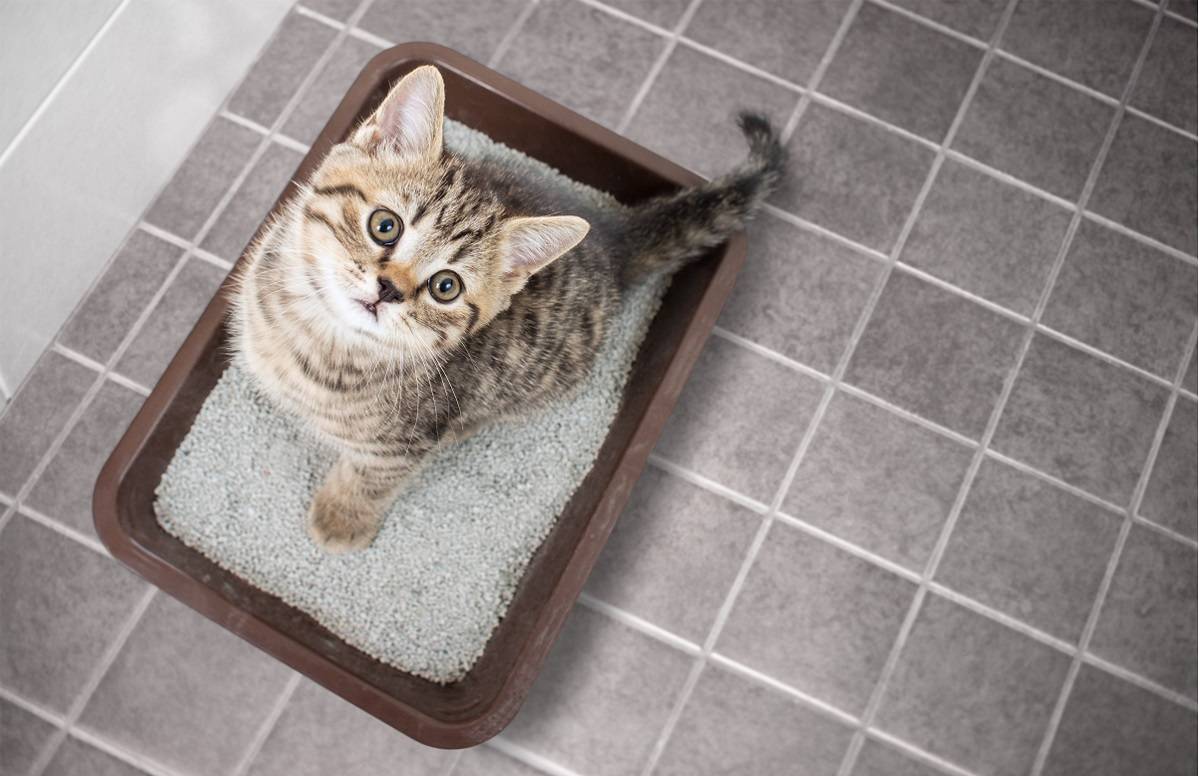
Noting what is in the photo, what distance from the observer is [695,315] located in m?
1.45

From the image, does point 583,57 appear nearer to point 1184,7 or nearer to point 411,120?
point 411,120

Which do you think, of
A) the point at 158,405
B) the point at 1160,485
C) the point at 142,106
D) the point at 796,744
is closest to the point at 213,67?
the point at 142,106

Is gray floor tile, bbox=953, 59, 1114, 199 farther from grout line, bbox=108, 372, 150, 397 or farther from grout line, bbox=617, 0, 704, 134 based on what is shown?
grout line, bbox=108, 372, 150, 397

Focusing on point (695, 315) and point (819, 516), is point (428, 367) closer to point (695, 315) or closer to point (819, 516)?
point (695, 315)

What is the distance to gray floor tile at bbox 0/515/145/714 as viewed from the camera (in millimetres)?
1399

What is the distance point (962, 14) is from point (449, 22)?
0.94 metres

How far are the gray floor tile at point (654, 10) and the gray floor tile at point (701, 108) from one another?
6 cm

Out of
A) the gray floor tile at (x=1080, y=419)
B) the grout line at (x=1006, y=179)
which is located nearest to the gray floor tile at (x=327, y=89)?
the grout line at (x=1006, y=179)

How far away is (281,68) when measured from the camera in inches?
66.5

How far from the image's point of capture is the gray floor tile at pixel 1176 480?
5.32ft

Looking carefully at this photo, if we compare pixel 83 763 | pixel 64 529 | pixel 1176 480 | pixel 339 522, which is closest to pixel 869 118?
pixel 1176 480

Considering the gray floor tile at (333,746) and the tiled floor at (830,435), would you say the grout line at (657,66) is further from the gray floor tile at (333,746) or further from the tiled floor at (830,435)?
the gray floor tile at (333,746)

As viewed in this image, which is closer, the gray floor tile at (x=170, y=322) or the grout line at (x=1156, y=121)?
the gray floor tile at (x=170, y=322)

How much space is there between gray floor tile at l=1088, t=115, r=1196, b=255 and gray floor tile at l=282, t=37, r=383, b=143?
1314mm
